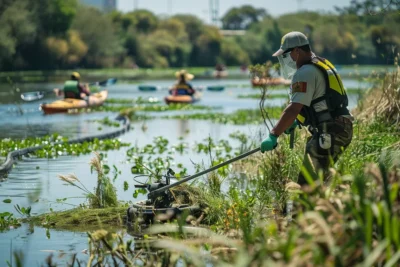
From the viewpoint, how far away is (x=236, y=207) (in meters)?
9.55

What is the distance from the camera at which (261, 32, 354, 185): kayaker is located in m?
8.77

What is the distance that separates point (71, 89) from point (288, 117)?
958 inches

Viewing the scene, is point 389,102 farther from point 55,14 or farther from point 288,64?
point 55,14

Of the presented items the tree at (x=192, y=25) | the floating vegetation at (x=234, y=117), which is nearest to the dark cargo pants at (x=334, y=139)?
the floating vegetation at (x=234, y=117)

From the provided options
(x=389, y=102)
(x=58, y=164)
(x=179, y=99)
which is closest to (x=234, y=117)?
(x=179, y=99)

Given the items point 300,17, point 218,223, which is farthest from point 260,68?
point 300,17

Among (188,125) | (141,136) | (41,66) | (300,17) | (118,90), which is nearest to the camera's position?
(141,136)

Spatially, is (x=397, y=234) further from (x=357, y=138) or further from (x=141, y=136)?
(x=141, y=136)

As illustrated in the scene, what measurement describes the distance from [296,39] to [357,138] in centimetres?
341

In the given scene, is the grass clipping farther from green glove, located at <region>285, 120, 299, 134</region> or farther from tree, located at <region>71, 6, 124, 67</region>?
tree, located at <region>71, 6, 124, 67</region>

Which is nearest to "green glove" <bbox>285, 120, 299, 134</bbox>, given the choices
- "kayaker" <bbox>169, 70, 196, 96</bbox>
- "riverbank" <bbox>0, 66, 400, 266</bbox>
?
"riverbank" <bbox>0, 66, 400, 266</bbox>

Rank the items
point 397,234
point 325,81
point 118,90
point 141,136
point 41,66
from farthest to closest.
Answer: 1. point 41,66
2. point 118,90
3. point 141,136
4. point 325,81
5. point 397,234

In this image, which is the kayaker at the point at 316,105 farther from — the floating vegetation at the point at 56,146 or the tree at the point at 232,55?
the tree at the point at 232,55

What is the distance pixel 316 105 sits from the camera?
893 cm
